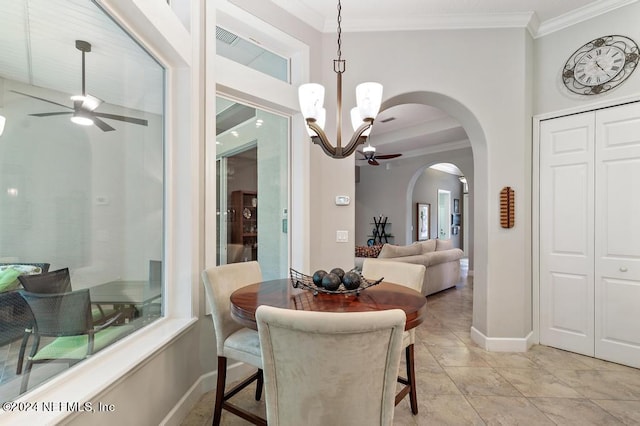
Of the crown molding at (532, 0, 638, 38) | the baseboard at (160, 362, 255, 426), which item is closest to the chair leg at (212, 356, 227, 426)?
the baseboard at (160, 362, 255, 426)

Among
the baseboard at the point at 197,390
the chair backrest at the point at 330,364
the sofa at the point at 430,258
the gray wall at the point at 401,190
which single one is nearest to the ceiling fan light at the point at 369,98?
the chair backrest at the point at 330,364

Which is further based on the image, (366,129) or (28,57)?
(366,129)

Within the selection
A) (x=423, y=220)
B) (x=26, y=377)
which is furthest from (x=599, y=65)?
(x=423, y=220)

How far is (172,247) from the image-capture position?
2.08m

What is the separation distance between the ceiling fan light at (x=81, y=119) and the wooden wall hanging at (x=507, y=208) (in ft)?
11.2

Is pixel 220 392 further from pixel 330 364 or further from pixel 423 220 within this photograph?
pixel 423 220

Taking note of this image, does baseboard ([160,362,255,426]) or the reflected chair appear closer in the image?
the reflected chair

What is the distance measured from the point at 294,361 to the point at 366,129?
58.1 inches

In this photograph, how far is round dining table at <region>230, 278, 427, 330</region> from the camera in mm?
1489

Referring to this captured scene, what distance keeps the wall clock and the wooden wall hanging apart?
115 centimetres

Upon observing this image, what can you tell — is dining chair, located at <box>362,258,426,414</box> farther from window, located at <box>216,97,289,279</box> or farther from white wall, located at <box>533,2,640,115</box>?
white wall, located at <box>533,2,640,115</box>

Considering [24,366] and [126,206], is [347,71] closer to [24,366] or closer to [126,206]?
[126,206]

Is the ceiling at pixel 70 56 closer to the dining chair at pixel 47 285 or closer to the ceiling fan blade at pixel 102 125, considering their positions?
the ceiling fan blade at pixel 102 125

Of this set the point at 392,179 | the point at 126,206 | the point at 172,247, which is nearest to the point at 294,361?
the point at 172,247
